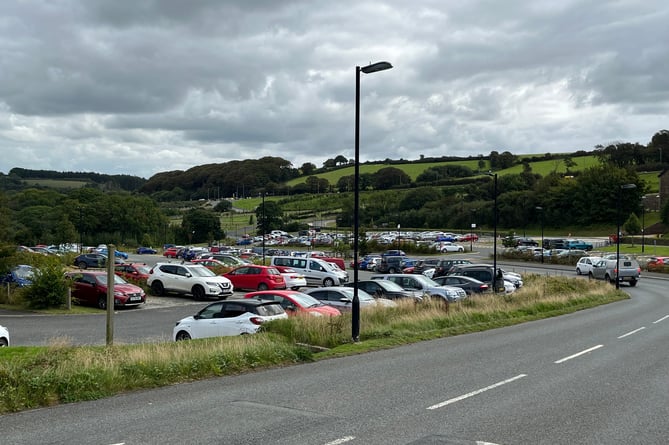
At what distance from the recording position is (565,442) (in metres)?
7.44

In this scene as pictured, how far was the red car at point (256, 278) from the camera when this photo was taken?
3453 cm

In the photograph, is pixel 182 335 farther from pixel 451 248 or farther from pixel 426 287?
pixel 451 248

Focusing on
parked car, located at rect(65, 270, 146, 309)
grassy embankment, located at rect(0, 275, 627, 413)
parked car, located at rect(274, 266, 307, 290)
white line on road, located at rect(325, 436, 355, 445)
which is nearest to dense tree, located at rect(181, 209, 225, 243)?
parked car, located at rect(274, 266, 307, 290)

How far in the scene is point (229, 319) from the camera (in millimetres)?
16688

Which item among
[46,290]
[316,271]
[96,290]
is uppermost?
[46,290]

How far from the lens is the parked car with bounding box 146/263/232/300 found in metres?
32.2

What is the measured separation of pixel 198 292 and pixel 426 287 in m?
11.5

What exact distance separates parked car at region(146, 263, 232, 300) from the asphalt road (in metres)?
18.8

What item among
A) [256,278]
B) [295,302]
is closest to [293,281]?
[256,278]

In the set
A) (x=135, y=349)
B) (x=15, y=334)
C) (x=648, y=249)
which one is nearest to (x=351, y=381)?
(x=135, y=349)

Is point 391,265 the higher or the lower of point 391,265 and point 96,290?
the lower

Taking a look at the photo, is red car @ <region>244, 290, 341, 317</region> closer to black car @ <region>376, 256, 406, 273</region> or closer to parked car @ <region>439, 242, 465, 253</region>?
black car @ <region>376, 256, 406, 273</region>

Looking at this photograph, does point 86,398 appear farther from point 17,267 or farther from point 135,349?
point 17,267

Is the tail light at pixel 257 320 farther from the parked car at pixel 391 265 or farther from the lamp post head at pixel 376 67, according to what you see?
the parked car at pixel 391 265
